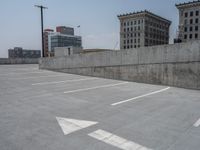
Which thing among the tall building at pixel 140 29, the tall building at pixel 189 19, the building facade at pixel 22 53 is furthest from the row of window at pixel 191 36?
the building facade at pixel 22 53

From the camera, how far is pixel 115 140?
11.5 feet

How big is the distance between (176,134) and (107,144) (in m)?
1.80

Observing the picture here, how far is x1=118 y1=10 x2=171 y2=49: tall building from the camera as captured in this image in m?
77.4

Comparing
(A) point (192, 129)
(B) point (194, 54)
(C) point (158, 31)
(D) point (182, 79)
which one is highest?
(C) point (158, 31)

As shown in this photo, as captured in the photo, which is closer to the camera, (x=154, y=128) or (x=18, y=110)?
(x=154, y=128)

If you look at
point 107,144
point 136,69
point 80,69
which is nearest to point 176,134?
point 107,144

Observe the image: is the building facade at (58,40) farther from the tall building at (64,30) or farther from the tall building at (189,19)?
the tall building at (189,19)

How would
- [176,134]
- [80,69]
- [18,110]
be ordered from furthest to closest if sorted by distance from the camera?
1. [80,69]
2. [18,110]
3. [176,134]

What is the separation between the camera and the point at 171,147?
327cm

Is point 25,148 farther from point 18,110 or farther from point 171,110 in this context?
point 171,110

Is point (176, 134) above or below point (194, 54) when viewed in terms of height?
below

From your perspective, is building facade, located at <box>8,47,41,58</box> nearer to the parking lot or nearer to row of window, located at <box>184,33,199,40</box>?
row of window, located at <box>184,33,199,40</box>

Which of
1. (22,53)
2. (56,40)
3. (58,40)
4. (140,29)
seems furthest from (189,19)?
(22,53)

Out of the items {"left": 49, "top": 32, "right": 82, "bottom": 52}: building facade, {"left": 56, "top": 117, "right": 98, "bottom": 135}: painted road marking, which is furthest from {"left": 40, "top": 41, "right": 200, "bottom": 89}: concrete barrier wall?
{"left": 49, "top": 32, "right": 82, "bottom": 52}: building facade
